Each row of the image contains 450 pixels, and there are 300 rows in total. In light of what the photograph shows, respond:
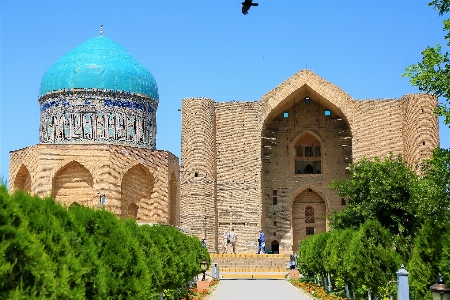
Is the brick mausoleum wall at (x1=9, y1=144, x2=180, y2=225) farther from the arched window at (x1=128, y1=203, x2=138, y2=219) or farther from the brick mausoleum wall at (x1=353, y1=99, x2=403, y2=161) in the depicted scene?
the brick mausoleum wall at (x1=353, y1=99, x2=403, y2=161)

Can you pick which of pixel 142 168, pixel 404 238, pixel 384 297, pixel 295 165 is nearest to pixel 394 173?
pixel 404 238

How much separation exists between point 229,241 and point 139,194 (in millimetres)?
5914

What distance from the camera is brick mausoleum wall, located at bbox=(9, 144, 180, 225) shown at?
1914 centimetres

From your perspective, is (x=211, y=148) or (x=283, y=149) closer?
(x=211, y=148)

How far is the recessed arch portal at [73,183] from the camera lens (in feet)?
63.8

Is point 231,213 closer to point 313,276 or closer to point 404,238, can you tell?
point 313,276

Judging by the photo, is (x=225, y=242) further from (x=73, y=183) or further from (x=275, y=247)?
(x=73, y=183)

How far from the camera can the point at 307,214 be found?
28.3 metres

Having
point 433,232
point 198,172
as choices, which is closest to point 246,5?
point 433,232

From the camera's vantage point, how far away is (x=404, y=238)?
37.9ft

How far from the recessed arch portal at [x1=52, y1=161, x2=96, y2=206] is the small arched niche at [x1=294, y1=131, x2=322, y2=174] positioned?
37.7ft

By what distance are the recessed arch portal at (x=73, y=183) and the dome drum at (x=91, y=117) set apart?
1655 mm

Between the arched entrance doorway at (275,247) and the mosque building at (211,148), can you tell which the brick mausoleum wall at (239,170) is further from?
the arched entrance doorway at (275,247)

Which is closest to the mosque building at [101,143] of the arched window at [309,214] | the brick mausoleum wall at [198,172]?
the brick mausoleum wall at [198,172]
